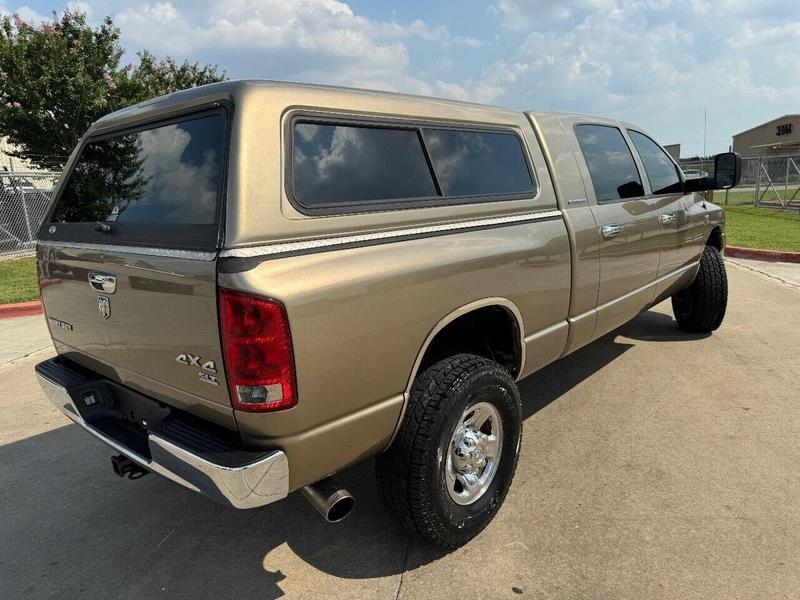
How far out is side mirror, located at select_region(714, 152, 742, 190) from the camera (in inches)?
173

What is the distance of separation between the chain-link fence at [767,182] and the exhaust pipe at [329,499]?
10057mm

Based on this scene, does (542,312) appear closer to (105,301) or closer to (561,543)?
(561,543)

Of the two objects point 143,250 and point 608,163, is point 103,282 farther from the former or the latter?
point 608,163

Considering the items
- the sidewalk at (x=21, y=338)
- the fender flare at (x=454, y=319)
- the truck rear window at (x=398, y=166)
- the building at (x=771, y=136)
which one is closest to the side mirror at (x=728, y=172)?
the truck rear window at (x=398, y=166)

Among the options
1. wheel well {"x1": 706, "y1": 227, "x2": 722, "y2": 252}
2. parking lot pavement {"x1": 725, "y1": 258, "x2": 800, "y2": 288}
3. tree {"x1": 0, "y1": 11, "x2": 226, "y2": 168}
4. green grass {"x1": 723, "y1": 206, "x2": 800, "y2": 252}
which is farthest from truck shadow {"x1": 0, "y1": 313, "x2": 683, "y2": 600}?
tree {"x1": 0, "y1": 11, "x2": 226, "y2": 168}

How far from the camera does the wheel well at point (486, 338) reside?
269 centimetres

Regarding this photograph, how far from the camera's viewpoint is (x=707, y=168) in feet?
90.9

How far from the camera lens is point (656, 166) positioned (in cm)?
434

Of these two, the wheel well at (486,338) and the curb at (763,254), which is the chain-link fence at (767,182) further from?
the wheel well at (486,338)

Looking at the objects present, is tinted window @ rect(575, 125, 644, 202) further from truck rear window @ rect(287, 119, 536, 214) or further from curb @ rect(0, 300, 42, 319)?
curb @ rect(0, 300, 42, 319)

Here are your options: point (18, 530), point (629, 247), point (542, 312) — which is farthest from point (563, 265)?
point (18, 530)

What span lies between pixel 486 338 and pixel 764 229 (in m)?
12.8

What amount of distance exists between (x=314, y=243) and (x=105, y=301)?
39.0 inches

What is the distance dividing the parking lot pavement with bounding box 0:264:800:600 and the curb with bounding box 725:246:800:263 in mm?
6336
